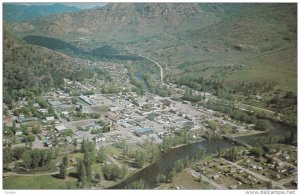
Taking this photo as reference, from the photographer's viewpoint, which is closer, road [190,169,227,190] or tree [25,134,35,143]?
road [190,169,227,190]

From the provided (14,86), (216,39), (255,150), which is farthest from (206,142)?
(216,39)

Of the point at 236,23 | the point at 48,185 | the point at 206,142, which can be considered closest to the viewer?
the point at 48,185

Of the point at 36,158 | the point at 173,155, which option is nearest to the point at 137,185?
the point at 173,155

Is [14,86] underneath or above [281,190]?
above

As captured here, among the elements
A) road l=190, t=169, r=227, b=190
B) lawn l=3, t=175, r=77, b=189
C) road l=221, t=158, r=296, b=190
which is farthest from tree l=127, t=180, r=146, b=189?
road l=221, t=158, r=296, b=190

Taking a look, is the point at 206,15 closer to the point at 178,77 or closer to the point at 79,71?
the point at 178,77

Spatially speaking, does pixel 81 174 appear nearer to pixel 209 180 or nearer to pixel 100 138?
pixel 100 138

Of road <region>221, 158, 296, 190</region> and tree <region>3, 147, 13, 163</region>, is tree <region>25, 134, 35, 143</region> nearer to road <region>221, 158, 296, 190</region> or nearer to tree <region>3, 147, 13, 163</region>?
tree <region>3, 147, 13, 163</region>
